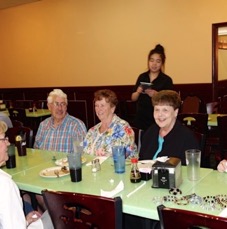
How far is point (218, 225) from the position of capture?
1.05m

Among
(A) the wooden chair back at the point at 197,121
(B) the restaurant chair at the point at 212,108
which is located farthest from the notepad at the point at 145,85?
(B) the restaurant chair at the point at 212,108

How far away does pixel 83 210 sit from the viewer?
140cm

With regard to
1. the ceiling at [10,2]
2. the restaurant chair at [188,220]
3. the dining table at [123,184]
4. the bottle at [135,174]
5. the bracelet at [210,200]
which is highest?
the ceiling at [10,2]

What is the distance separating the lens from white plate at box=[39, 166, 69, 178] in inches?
82.4

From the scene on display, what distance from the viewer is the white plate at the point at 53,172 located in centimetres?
209

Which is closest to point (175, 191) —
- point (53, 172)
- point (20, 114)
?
point (53, 172)

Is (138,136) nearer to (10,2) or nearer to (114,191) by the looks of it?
(114,191)

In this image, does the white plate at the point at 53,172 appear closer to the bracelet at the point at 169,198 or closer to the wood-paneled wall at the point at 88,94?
the bracelet at the point at 169,198

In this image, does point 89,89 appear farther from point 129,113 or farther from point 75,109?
point 129,113

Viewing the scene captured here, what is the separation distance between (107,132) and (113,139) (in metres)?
0.09

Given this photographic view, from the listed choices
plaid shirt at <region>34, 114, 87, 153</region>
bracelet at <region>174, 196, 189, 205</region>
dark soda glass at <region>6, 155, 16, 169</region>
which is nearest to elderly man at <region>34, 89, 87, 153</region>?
plaid shirt at <region>34, 114, 87, 153</region>

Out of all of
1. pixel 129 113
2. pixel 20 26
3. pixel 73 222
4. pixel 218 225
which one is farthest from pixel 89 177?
pixel 20 26

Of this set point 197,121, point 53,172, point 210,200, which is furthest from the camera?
point 197,121

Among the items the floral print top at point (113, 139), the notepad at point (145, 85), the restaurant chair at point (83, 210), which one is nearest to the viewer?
the restaurant chair at point (83, 210)
